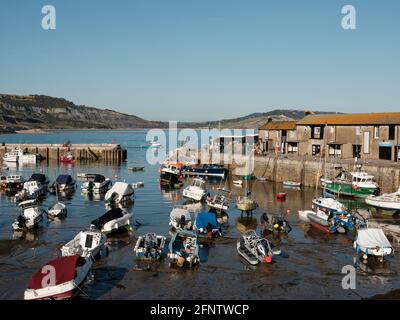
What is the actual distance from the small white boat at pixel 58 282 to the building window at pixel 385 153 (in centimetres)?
4394

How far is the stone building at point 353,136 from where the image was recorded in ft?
180

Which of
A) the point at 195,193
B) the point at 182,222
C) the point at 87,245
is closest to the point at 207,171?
the point at 195,193

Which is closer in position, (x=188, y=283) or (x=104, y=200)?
(x=188, y=283)

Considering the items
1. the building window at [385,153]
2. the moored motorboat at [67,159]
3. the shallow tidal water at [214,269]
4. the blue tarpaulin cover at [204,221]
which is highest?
the building window at [385,153]

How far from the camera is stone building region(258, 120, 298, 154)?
6821 cm

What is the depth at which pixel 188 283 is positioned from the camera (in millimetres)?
23172

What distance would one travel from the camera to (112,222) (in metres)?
32.7

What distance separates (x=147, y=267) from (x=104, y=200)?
23.6 metres

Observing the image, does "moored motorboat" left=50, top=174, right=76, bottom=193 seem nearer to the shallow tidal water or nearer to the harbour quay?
the shallow tidal water

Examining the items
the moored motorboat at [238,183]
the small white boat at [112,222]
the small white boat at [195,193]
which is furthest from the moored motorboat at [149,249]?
the moored motorboat at [238,183]

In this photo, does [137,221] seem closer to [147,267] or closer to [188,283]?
[147,267]

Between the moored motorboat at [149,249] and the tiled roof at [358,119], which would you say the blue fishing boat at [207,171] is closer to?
the tiled roof at [358,119]

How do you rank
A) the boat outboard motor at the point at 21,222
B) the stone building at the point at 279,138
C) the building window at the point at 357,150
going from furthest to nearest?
the stone building at the point at 279,138, the building window at the point at 357,150, the boat outboard motor at the point at 21,222
